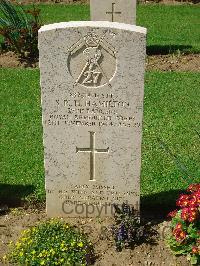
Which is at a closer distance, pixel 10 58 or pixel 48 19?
pixel 10 58

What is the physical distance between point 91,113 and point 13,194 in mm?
1692

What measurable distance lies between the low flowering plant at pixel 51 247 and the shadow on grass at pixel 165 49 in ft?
23.0

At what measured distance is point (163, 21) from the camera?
1415 cm

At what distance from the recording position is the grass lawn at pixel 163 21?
11.6m

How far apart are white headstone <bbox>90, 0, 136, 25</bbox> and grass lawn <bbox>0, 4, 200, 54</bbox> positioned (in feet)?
4.11

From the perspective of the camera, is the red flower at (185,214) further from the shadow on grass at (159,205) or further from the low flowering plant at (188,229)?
the shadow on grass at (159,205)

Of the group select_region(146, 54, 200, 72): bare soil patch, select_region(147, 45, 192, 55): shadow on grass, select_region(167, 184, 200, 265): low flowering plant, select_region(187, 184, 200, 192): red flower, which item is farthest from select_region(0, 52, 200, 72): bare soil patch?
select_region(167, 184, 200, 265): low flowering plant

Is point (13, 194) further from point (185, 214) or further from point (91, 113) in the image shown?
point (185, 214)

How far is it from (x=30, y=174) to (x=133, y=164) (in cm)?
186

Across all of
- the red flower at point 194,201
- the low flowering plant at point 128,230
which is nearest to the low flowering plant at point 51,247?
the low flowering plant at point 128,230

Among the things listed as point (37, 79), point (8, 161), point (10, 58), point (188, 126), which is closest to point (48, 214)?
point (8, 161)

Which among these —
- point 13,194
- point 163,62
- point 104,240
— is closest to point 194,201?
point 104,240

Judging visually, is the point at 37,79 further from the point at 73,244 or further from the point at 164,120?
the point at 73,244

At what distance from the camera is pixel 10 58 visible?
1066 centimetres
